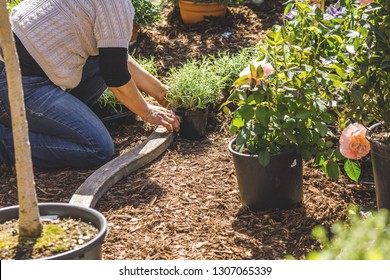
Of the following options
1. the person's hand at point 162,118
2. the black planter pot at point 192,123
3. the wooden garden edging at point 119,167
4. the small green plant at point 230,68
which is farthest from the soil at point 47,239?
the small green plant at point 230,68

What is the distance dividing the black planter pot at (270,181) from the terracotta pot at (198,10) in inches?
126

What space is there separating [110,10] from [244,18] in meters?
2.96

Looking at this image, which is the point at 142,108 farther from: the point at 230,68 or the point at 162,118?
the point at 230,68

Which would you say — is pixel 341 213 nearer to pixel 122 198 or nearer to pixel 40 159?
pixel 122 198

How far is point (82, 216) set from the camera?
9.85 feet

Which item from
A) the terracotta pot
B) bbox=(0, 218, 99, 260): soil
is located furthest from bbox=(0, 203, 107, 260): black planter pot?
the terracotta pot

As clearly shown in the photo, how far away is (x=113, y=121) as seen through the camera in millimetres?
5199

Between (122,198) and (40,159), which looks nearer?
(122,198)

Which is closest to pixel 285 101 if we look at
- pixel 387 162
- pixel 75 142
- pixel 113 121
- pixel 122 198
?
pixel 387 162

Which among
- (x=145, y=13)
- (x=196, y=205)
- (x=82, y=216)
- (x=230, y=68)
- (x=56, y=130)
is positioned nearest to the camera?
(x=82, y=216)

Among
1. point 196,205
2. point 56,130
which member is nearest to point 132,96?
point 56,130

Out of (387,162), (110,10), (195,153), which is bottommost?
(195,153)

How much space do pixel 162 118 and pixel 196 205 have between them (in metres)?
0.85

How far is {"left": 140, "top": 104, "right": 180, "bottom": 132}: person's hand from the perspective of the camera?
459 centimetres
